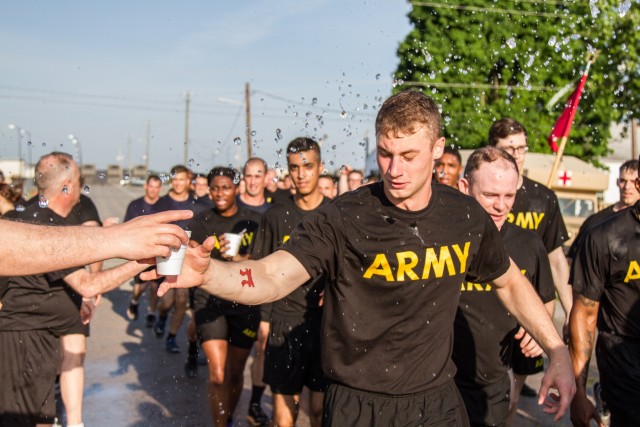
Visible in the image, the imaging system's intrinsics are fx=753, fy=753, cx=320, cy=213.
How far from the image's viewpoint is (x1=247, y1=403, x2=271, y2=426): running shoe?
7.07m

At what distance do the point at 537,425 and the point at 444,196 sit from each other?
401 centimetres

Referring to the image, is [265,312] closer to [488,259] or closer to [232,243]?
[232,243]

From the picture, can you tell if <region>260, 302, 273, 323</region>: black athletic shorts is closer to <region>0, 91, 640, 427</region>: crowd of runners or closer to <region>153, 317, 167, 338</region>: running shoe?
<region>0, 91, 640, 427</region>: crowd of runners

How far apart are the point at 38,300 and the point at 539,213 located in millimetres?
4024

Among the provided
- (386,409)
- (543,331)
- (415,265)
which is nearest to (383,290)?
(415,265)

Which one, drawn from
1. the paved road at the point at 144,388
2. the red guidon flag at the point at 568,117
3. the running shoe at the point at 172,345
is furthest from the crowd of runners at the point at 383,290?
the red guidon flag at the point at 568,117

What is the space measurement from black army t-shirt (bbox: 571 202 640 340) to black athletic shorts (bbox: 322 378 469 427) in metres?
1.58

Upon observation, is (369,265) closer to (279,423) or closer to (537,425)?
(279,423)

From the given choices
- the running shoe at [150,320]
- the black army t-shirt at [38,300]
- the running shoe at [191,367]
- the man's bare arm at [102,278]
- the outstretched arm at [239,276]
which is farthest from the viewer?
the running shoe at [150,320]

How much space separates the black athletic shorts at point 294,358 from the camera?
5.95 m

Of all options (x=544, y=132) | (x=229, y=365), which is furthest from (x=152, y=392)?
(x=544, y=132)

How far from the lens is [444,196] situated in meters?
3.81

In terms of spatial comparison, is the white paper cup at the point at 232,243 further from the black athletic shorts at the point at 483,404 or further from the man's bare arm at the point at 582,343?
the man's bare arm at the point at 582,343

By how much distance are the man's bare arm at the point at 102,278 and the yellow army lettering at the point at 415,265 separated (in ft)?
4.43
